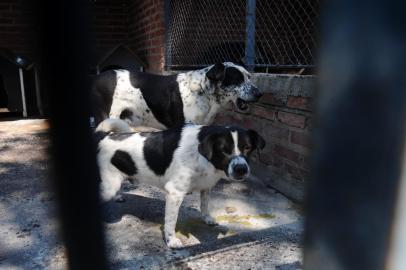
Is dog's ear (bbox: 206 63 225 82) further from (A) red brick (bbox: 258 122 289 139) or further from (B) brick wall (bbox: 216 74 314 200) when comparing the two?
(A) red brick (bbox: 258 122 289 139)

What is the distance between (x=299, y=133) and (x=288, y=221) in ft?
2.64

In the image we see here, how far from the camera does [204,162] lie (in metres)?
2.63

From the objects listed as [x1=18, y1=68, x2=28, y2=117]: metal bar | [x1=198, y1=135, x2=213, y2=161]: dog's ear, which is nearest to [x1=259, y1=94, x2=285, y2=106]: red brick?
[x1=198, y1=135, x2=213, y2=161]: dog's ear

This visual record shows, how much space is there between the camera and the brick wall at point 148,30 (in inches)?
262

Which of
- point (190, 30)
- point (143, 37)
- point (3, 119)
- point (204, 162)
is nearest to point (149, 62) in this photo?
point (143, 37)

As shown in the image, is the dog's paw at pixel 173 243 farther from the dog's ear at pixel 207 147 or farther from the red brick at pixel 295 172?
the red brick at pixel 295 172

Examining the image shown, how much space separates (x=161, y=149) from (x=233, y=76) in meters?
1.39

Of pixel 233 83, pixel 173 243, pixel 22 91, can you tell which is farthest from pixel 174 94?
pixel 22 91

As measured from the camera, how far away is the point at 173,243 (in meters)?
2.53

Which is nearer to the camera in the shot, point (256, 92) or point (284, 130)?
point (284, 130)

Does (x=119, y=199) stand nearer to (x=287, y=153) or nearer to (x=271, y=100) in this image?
(x=287, y=153)

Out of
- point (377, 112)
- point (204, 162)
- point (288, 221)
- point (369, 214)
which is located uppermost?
point (377, 112)

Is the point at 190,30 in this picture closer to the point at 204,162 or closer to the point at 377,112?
the point at 204,162

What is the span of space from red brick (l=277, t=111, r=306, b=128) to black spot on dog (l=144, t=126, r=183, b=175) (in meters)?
1.07
